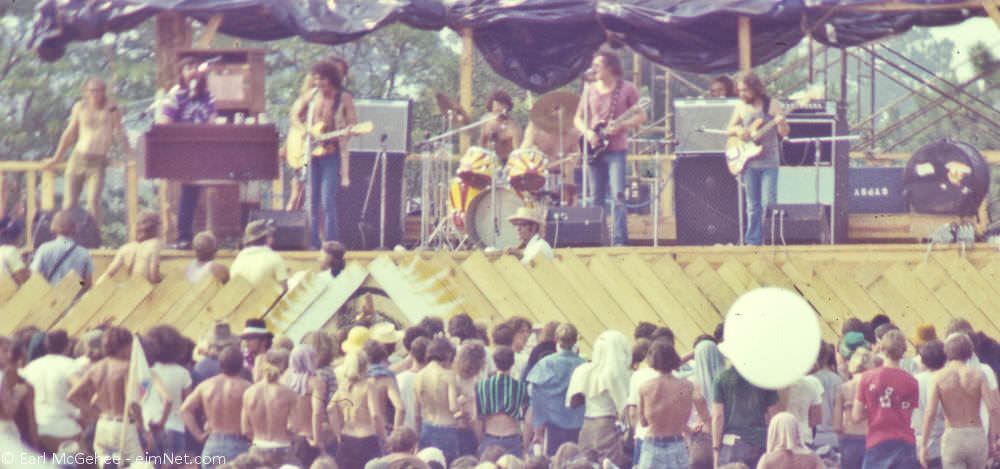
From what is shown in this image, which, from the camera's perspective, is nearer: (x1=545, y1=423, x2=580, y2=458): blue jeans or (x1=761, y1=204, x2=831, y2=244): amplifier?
(x1=545, y1=423, x2=580, y2=458): blue jeans

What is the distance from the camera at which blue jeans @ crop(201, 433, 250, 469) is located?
9.06 meters

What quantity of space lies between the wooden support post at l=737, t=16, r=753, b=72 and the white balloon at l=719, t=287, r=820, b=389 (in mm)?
7754

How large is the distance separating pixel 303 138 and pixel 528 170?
6.25 ft

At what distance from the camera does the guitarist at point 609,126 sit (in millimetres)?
14531

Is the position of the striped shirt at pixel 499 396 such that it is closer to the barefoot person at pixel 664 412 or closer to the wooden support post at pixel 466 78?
the barefoot person at pixel 664 412

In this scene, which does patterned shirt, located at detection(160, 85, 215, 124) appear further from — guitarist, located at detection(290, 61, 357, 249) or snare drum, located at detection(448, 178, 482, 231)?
snare drum, located at detection(448, 178, 482, 231)

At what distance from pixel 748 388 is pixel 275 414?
233cm

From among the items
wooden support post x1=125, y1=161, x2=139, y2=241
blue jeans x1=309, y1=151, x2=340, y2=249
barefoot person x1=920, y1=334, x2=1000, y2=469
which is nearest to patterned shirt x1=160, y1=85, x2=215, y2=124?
blue jeans x1=309, y1=151, x2=340, y2=249

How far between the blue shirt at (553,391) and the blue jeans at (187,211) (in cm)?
→ 477

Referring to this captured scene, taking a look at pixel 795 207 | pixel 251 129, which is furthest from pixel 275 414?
pixel 795 207

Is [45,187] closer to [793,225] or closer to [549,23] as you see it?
[549,23]

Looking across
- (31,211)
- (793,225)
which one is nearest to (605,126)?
(793,225)

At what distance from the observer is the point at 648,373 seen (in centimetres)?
969

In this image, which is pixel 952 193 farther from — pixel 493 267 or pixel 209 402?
pixel 209 402
